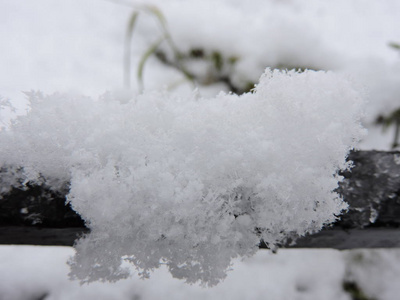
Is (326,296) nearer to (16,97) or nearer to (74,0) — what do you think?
(16,97)

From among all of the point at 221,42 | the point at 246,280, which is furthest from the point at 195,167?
the point at 221,42

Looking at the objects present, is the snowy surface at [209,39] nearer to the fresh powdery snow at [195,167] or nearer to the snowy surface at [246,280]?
the snowy surface at [246,280]

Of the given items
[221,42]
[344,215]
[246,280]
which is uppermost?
[221,42]

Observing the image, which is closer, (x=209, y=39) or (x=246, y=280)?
(x=246, y=280)

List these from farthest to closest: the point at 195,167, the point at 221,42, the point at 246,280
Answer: the point at 221,42 < the point at 246,280 < the point at 195,167

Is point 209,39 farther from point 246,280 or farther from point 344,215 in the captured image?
point 344,215

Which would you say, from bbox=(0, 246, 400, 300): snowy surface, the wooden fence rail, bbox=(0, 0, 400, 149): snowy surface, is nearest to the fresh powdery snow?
the wooden fence rail

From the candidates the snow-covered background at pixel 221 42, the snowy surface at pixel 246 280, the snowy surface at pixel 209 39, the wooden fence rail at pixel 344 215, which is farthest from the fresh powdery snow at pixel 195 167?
the snowy surface at pixel 209 39

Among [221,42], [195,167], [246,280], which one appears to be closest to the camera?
[195,167]
